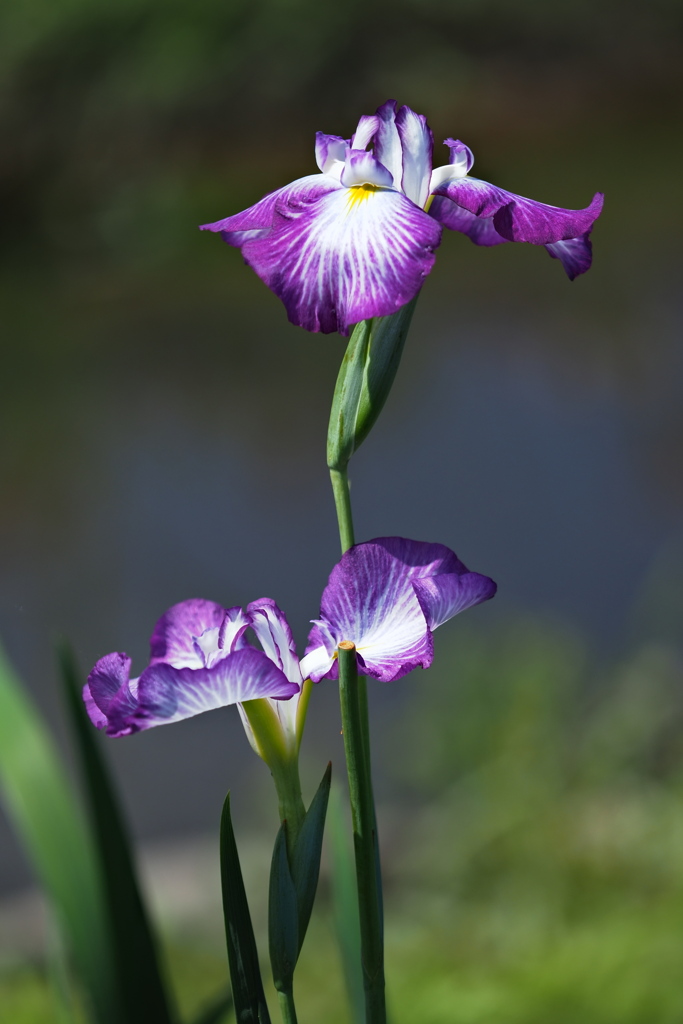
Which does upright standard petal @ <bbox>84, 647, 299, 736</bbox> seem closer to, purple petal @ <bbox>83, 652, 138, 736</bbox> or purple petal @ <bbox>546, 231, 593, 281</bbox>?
purple petal @ <bbox>83, 652, 138, 736</bbox>

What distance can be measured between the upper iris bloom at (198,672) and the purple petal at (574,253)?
0.13 meters

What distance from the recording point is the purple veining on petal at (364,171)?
0.25 meters

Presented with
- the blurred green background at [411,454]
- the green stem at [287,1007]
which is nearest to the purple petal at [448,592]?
the green stem at [287,1007]

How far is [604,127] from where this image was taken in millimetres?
3281

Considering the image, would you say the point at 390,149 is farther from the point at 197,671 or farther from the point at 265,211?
the point at 197,671

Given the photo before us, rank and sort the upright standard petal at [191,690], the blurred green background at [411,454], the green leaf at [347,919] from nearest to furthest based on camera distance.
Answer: the upright standard petal at [191,690] → the green leaf at [347,919] → the blurred green background at [411,454]

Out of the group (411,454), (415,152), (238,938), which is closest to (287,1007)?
(238,938)

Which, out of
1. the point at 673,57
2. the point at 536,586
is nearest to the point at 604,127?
the point at 673,57

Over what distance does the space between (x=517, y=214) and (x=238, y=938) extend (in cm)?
21

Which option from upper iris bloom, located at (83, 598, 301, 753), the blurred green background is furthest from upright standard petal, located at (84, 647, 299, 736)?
the blurred green background

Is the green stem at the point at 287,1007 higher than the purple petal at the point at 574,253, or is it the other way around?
the purple petal at the point at 574,253

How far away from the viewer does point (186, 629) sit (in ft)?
0.85

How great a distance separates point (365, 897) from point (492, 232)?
0.60 feet

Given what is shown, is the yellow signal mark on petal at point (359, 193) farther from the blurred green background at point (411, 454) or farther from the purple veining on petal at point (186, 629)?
the blurred green background at point (411, 454)
